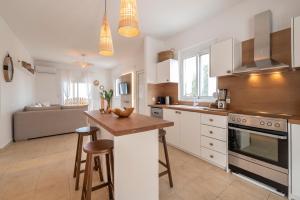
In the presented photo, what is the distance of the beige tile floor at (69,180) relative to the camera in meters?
1.61

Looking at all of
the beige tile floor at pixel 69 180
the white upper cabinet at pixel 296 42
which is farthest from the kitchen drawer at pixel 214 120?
the white upper cabinet at pixel 296 42

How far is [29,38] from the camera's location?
4.00 m

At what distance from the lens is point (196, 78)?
3.32 meters

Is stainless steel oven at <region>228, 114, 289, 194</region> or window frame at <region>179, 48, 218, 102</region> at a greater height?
window frame at <region>179, 48, 218, 102</region>

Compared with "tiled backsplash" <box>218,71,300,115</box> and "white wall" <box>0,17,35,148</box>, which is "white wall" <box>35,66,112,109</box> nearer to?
"white wall" <box>0,17,35,148</box>

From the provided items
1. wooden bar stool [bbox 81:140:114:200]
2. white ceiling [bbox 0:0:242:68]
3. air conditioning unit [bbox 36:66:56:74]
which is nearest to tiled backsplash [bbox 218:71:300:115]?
white ceiling [bbox 0:0:242:68]

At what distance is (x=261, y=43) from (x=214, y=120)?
1312mm

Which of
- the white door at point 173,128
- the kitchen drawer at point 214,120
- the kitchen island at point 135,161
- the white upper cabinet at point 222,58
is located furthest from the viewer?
the white door at point 173,128

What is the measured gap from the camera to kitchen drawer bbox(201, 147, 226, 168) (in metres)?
2.15

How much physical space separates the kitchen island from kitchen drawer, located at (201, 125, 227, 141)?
1227 mm

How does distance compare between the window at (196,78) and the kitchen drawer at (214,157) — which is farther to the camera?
the window at (196,78)

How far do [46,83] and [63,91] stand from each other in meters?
0.76

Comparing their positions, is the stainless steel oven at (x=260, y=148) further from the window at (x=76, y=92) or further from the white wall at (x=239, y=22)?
the window at (x=76, y=92)

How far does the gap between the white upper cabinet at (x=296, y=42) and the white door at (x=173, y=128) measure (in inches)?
71.0
